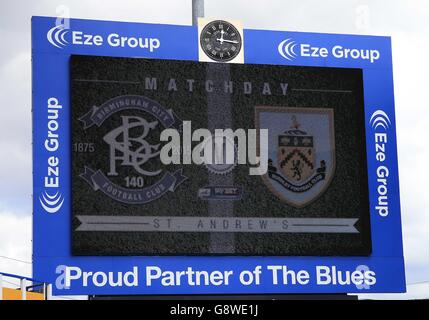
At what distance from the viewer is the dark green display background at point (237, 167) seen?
39.4 feet

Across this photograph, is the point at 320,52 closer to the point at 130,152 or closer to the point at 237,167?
the point at 237,167

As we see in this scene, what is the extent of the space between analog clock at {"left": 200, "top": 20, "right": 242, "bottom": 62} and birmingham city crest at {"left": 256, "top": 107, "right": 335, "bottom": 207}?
939 mm

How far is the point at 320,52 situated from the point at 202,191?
9.72ft

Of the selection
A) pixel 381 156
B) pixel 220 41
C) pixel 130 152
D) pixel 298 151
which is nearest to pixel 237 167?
pixel 298 151

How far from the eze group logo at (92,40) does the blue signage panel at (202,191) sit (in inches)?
0.6

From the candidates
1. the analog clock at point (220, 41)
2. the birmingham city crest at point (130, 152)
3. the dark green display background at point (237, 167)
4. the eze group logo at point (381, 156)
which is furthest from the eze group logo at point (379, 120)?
the birmingham city crest at point (130, 152)

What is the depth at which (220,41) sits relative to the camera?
42.5ft

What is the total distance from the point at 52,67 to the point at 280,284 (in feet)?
14.3

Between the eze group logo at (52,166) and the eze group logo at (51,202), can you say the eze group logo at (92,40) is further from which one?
the eze group logo at (51,202)

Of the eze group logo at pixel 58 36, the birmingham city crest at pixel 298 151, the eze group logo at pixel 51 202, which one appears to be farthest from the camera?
the birmingham city crest at pixel 298 151

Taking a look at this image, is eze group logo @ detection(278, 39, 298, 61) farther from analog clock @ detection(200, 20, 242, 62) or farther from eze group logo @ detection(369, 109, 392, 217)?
eze group logo @ detection(369, 109, 392, 217)

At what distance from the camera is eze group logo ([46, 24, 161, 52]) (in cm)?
1253

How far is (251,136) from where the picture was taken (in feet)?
41.1

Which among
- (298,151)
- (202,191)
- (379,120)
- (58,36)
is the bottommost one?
(202,191)
